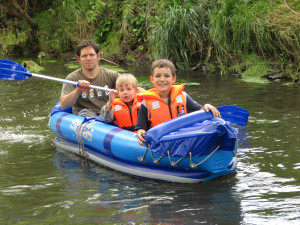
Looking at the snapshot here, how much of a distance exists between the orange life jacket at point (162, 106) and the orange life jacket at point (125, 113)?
390 millimetres

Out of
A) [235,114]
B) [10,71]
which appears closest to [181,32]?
[10,71]

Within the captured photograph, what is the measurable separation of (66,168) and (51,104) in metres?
3.11

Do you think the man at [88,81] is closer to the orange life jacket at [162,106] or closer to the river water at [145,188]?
the river water at [145,188]

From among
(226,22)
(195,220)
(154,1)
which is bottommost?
(195,220)

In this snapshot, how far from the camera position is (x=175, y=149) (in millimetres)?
3510

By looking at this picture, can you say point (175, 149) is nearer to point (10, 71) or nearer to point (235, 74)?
point (10, 71)

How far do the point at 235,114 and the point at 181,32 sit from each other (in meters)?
4.74

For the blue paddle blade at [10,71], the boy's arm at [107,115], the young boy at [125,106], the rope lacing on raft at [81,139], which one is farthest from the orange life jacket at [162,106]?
the blue paddle blade at [10,71]

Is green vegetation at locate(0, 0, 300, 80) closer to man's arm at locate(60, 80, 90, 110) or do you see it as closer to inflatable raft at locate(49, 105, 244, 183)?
man's arm at locate(60, 80, 90, 110)

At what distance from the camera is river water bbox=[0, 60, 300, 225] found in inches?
124

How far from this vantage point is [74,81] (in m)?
4.95

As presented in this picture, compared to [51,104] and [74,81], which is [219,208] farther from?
[51,104]

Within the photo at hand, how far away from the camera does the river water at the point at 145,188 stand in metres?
3.16

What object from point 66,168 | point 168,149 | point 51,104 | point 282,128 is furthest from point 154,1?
point 168,149
